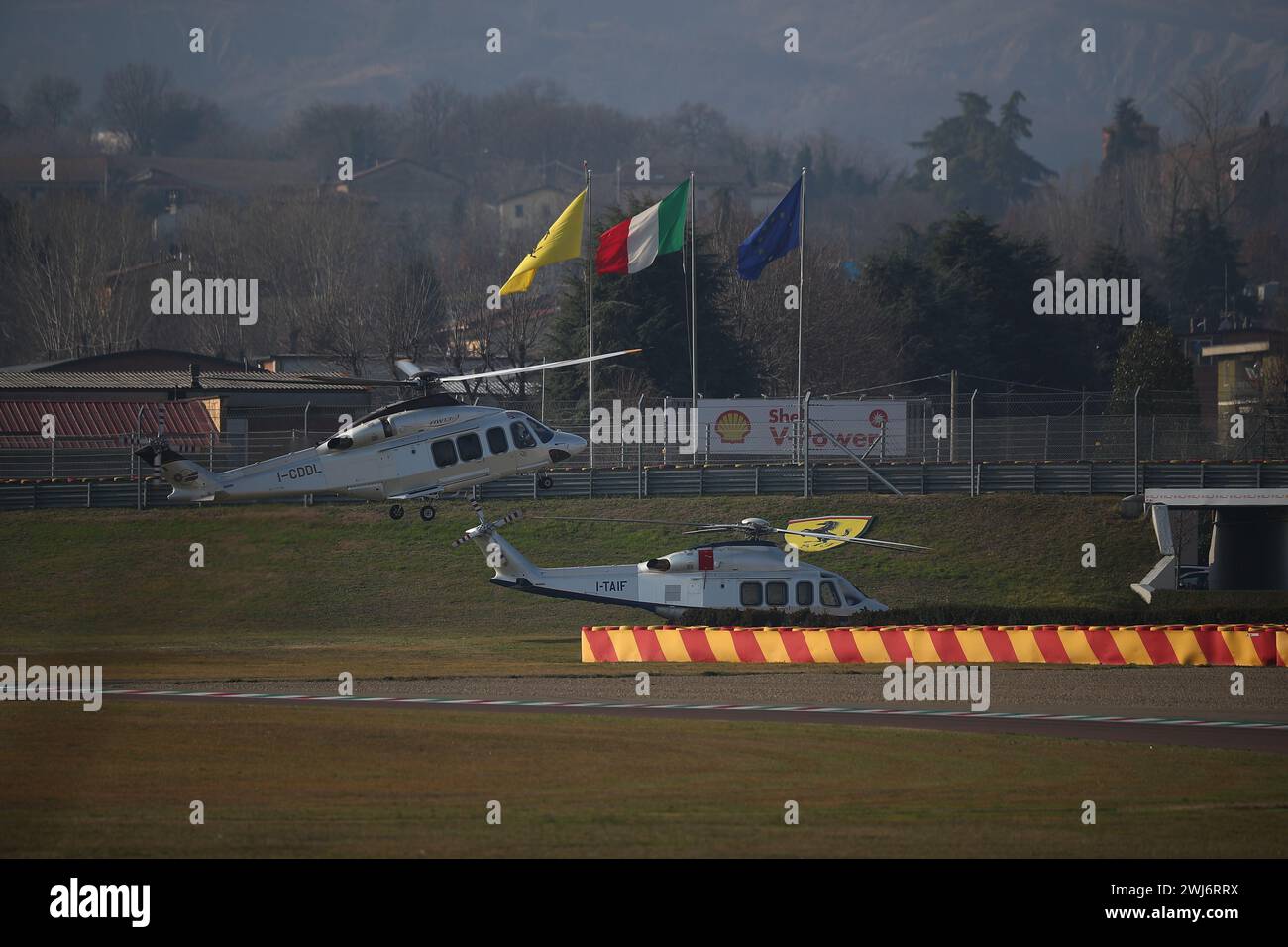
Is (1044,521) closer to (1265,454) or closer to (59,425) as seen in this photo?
(1265,454)

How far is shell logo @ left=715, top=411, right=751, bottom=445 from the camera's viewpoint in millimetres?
63312

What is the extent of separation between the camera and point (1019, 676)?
104 feet

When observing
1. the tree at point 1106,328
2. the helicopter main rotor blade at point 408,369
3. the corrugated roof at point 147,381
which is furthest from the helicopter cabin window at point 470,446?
the tree at point 1106,328

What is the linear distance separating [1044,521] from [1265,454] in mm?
10890

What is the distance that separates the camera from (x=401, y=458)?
3959 cm

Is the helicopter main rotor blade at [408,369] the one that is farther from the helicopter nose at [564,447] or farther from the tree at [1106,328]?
the tree at [1106,328]

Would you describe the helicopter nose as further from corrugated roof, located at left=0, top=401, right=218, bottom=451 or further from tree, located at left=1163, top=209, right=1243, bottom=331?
tree, located at left=1163, top=209, right=1243, bottom=331

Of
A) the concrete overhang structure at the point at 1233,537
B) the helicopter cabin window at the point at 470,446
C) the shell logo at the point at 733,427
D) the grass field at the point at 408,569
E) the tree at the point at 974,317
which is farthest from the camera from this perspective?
the tree at the point at 974,317

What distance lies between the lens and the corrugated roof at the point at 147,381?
63.4 metres

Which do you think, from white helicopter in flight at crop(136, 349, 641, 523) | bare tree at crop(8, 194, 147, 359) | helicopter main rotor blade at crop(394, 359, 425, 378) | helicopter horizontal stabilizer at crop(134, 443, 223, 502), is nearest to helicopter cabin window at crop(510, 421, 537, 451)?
white helicopter in flight at crop(136, 349, 641, 523)

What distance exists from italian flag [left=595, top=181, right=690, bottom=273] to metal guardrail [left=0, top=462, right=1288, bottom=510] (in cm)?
729

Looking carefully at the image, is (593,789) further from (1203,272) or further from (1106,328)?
(1203,272)

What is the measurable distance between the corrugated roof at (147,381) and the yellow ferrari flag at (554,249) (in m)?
12.2
